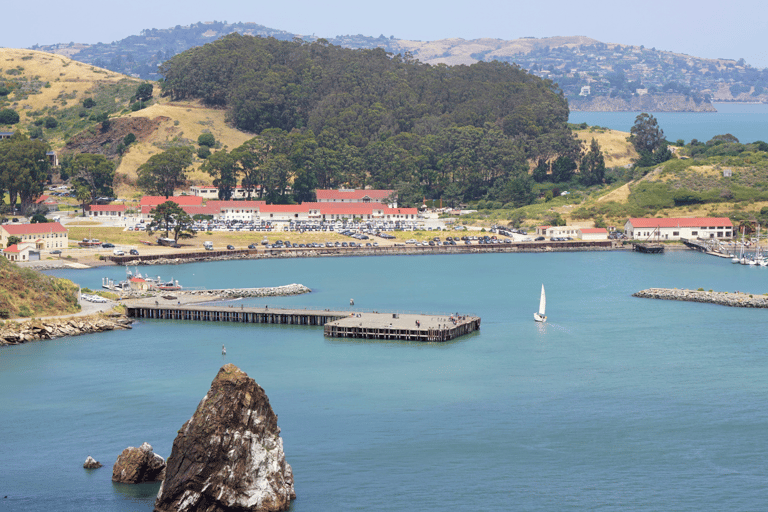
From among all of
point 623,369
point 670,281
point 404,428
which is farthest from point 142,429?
point 670,281

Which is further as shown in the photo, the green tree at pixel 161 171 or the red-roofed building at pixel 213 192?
the red-roofed building at pixel 213 192

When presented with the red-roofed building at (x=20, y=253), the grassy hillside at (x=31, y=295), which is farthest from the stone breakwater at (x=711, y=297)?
the red-roofed building at (x=20, y=253)

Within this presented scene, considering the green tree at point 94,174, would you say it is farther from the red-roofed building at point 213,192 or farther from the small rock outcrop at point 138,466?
the small rock outcrop at point 138,466

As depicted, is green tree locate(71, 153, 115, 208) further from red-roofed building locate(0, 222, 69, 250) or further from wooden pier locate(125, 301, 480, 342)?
wooden pier locate(125, 301, 480, 342)

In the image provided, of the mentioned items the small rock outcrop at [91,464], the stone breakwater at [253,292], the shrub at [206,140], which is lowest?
the small rock outcrop at [91,464]

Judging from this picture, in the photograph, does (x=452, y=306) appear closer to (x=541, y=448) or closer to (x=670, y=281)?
(x=670, y=281)

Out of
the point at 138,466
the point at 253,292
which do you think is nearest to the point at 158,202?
the point at 253,292

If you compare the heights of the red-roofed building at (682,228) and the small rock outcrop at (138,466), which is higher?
the red-roofed building at (682,228)

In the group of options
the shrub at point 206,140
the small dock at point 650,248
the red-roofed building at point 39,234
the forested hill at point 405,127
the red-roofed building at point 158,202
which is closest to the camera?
the red-roofed building at point 39,234

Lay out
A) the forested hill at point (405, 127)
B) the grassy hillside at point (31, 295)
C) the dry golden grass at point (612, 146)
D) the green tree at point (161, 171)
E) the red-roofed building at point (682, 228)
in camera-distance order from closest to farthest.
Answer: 1. the grassy hillside at point (31, 295)
2. the red-roofed building at point (682, 228)
3. the green tree at point (161, 171)
4. the forested hill at point (405, 127)
5. the dry golden grass at point (612, 146)
